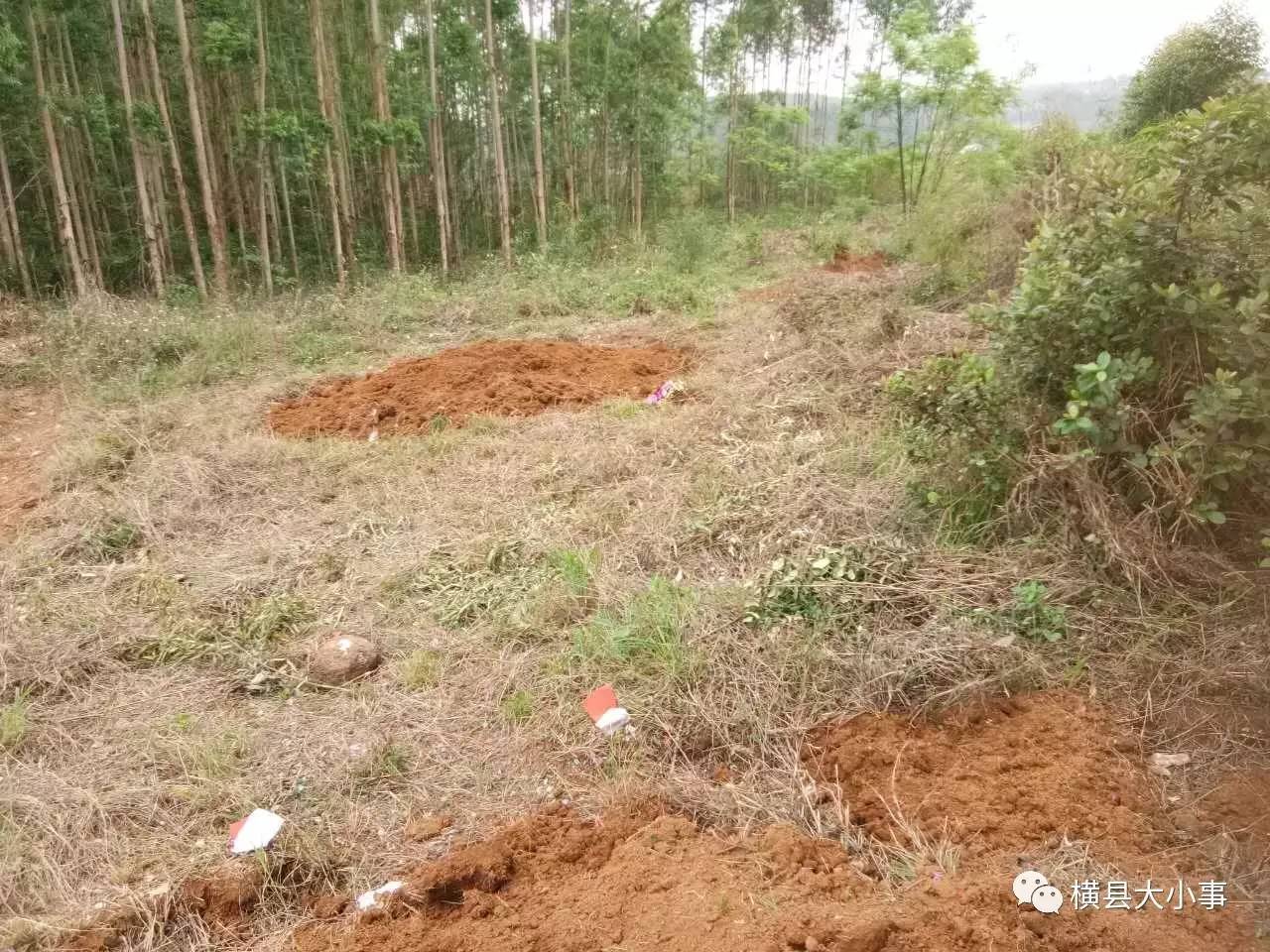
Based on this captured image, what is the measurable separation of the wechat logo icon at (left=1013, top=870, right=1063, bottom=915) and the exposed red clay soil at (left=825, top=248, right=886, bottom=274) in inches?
439

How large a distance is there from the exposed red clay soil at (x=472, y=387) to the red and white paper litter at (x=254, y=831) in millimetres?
3943

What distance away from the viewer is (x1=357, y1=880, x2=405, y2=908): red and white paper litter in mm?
2195

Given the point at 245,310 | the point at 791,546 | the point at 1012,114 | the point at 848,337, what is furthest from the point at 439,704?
the point at 1012,114

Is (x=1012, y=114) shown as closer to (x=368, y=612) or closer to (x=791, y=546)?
(x=791, y=546)

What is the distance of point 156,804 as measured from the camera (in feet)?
8.50

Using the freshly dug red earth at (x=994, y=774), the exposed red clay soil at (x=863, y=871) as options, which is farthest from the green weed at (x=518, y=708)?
the freshly dug red earth at (x=994, y=774)

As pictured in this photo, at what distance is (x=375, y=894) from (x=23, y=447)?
20.4 feet

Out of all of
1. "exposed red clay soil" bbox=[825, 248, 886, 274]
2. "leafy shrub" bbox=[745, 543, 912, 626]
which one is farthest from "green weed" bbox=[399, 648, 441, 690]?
"exposed red clay soil" bbox=[825, 248, 886, 274]

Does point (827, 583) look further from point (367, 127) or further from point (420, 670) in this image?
point (367, 127)

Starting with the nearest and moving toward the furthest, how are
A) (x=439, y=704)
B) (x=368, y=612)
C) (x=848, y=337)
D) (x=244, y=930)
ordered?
(x=244, y=930), (x=439, y=704), (x=368, y=612), (x=848, y=337)

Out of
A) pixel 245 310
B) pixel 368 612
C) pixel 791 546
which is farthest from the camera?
pixel 245 310

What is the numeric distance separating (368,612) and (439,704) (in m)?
0.91

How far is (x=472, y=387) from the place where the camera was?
685 centimetres

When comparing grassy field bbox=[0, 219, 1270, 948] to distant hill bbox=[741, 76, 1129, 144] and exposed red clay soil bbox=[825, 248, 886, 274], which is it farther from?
distant hill bbox=[741, 76, 1129, 144]
